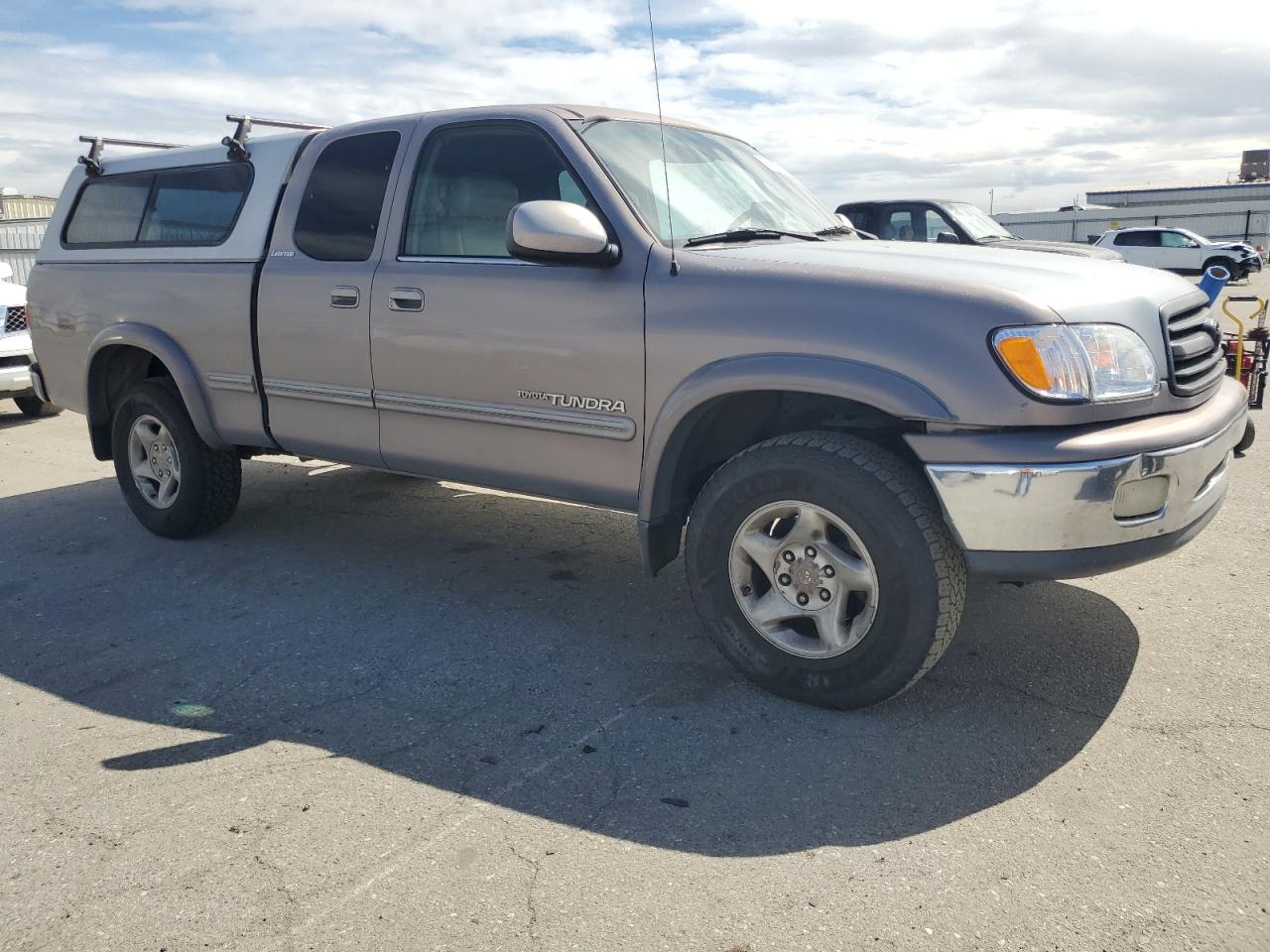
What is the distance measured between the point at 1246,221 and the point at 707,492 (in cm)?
4806

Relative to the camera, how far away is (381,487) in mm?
6777

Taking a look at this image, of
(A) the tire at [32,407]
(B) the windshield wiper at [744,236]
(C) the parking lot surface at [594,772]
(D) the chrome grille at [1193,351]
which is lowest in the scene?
(C) the parking lot surface at [594,772]

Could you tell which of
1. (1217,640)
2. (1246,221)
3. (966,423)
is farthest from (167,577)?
(1246,221)

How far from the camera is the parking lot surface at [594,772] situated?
2.48 m

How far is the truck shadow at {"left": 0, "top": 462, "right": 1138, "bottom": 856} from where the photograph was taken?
3012 mm

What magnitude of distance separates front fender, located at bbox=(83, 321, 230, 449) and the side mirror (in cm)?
233

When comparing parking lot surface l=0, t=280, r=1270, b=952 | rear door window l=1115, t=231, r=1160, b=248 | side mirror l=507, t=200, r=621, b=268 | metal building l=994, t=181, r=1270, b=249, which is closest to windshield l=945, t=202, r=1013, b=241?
parking lot surface l=0, t=280, r=1270, b=952

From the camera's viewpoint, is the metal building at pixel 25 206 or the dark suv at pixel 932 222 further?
the metal building at pixel 25 206

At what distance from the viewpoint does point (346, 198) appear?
15.3 feet

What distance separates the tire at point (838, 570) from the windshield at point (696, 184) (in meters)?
0.98

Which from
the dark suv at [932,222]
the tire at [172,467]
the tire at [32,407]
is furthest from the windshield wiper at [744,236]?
the dark suv at [932,222]

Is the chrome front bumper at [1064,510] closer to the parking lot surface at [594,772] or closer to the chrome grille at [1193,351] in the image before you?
the chrome grille at [1193,351]

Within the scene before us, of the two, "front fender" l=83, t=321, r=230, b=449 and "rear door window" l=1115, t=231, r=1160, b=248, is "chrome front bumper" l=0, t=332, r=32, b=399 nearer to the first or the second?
"front fender" l=83, t=321, r=230, b=449

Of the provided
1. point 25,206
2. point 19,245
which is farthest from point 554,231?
point 25,206
